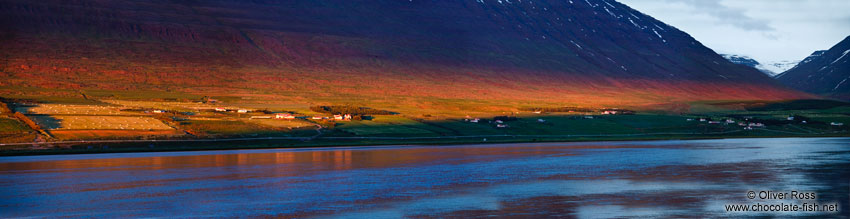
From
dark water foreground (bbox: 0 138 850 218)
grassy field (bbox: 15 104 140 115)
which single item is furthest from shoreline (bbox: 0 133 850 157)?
grassy field (bbox: 15 104 140 115)

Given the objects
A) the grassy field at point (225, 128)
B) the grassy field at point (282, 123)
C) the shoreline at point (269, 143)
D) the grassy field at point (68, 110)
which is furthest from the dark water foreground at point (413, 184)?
the grassy field at point (68, 110)

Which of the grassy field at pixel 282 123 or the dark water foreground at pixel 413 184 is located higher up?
the grassy field at pixel 282 123

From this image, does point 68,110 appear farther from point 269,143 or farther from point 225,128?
point 269,143

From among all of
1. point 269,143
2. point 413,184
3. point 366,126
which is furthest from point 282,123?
point 413,184

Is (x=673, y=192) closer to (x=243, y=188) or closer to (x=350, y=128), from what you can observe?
(x=243, y=188)

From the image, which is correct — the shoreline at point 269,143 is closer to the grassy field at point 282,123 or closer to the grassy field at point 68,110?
the grassy field at point 282,123

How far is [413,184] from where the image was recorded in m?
50.6

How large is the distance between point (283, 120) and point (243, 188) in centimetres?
5999

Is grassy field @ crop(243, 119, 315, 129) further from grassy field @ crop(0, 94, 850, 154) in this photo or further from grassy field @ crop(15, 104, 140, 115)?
grassy field @ crop(15, 104, 140, 115)

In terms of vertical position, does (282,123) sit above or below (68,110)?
below

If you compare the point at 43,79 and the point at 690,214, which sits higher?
the point at 43,79

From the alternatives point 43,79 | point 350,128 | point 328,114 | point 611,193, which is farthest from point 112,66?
point 611,193

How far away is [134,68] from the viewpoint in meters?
182

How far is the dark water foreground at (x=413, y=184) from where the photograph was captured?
39.2 m
